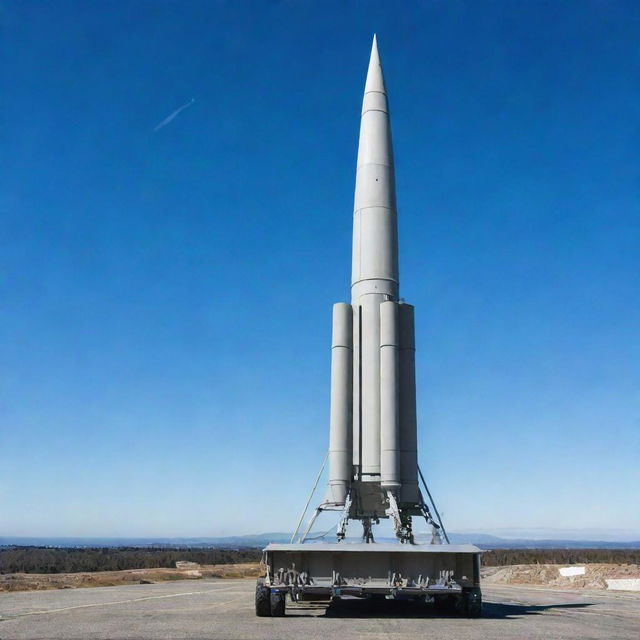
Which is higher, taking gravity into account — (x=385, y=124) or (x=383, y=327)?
(x=385, y=124)

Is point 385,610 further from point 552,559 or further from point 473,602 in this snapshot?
point 552,559

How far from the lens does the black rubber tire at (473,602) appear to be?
14352mm

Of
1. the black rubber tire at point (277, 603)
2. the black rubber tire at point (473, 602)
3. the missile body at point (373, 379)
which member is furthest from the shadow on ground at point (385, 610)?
the missile body at point (373, 379)

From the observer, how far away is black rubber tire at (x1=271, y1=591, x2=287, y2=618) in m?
14.3

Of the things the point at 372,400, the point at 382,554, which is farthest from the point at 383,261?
the point at 382,554

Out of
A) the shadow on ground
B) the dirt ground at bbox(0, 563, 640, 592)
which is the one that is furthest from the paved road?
the dirt ground at bbox(0, 563, 640, 592)

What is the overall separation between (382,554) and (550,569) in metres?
33.5

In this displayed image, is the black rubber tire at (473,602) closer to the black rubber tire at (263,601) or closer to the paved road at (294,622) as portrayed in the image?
the paved road at (294,622)

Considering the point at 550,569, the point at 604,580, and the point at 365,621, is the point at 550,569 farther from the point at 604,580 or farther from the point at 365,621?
the point at 365,621

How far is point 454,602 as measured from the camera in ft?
50.1

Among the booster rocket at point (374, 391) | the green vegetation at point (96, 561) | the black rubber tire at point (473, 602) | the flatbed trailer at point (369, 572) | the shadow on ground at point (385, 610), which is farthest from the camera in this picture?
the green vegetation at point (96, 561)

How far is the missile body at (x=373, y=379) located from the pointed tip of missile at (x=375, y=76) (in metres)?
3.25

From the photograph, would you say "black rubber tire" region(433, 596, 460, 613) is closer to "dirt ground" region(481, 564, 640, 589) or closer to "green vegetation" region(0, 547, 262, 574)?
"dirt ground" region(481, 564, 640, 589)

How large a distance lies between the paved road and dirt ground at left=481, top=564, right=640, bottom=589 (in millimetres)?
19959
